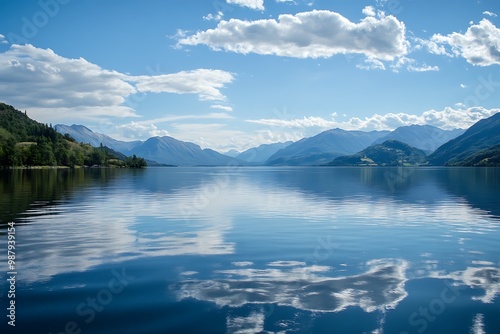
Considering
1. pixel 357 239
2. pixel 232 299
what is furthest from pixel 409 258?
pixel 232 299

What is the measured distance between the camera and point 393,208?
6097 centimetres

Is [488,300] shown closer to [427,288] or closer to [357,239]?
[427,288]

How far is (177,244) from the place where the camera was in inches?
1314

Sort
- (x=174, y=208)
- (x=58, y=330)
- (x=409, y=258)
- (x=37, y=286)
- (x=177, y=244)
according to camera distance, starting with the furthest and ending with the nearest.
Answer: (x=174, y=208) < (x=177, y=244) < (x=409, y=258) < (x=37, y=286) < (x=58, y=330)

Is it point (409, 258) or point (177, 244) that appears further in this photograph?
point (177, 244)

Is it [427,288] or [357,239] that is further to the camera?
[357,239]

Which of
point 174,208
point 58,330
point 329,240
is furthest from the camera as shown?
point 174,208

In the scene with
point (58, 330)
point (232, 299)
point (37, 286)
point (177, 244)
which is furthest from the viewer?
point (177, 244)

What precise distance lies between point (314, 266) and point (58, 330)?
52.4 feet

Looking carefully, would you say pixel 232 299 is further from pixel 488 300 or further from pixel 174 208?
pixel 174 208

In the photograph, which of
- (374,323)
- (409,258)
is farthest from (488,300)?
(409,258)

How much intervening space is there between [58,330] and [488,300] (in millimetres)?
20175

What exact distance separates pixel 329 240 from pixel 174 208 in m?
30.8

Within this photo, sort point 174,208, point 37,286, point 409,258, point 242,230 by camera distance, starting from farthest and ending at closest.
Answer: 1. point 174,208
2. point 242,230
3. point 409,258
4. point 37,286
